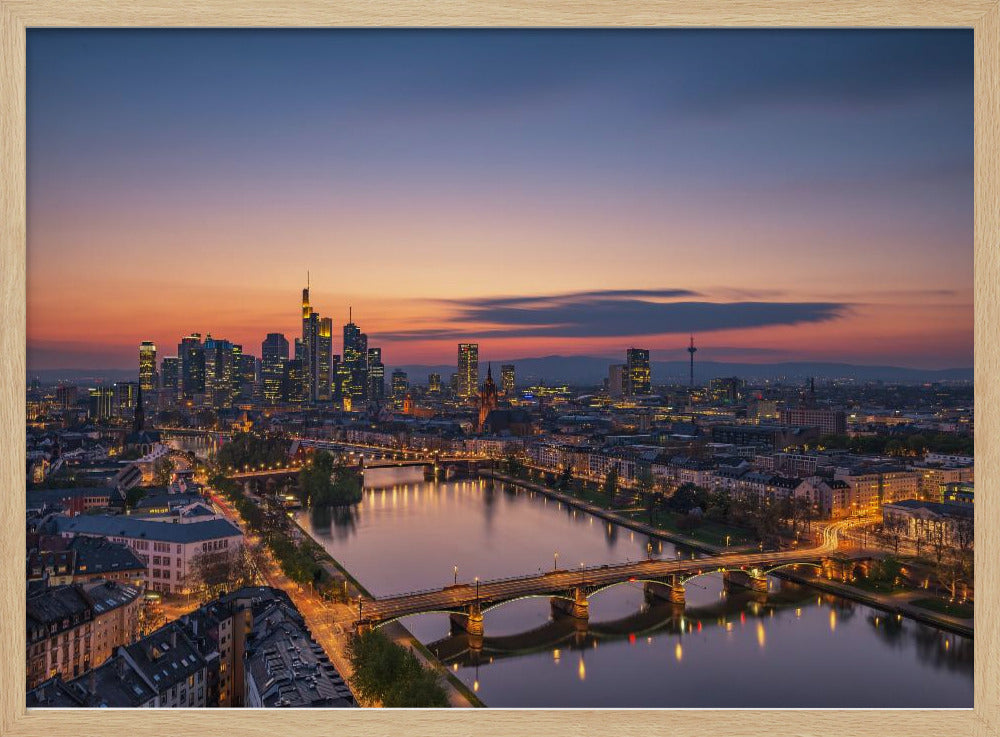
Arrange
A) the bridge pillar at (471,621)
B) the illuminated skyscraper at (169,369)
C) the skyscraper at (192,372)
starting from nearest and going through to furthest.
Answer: the bridge pillar at (471,621) < the illuminated skyscraper at (169,369) < the skyscraper at (192,372)

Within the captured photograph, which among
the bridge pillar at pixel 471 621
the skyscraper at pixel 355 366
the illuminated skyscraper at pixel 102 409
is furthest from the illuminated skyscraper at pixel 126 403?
the bridge pillar at pixel 471 621

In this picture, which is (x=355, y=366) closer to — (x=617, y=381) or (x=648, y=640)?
(x=617, y=381)

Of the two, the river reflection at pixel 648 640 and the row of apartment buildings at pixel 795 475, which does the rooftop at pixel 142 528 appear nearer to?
the river reflection at pixel 648 640

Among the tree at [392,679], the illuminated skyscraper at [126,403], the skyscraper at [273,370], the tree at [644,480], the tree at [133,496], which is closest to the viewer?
the tree at [392,679]

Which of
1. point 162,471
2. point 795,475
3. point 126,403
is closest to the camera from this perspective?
point 126,403

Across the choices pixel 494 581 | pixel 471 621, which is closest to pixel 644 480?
pixel 494 581

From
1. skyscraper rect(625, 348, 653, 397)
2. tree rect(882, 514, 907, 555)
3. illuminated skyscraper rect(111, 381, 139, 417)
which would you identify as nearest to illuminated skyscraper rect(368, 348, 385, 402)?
illuminated skyscraper rect(111, 381, 139, 417)

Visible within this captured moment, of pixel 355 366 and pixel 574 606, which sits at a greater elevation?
pixel 355 366
